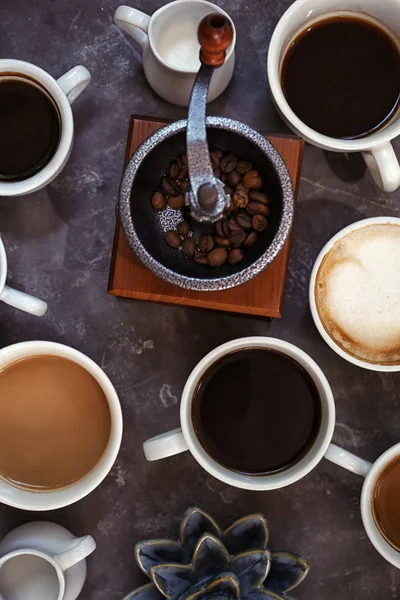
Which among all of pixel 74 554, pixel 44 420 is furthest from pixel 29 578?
pixel 44 420

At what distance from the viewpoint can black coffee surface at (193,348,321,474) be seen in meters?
1.17

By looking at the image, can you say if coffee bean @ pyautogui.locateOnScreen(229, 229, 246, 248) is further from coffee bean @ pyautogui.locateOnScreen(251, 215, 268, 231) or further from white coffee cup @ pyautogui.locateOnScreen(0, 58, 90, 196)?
white coffee cup @ pyautogui.locateOnScreen(0, 58, 90, 196)

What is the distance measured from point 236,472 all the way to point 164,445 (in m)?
0.15

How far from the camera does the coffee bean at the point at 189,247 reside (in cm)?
108

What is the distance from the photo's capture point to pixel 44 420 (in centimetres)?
118

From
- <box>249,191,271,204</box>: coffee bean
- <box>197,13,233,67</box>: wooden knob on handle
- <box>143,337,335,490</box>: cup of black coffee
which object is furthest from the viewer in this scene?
<box>143,337,335,490</box>: cup of black coffee

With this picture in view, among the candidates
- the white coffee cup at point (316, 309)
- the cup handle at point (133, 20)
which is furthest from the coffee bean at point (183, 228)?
the cup handle at point (133, 20)

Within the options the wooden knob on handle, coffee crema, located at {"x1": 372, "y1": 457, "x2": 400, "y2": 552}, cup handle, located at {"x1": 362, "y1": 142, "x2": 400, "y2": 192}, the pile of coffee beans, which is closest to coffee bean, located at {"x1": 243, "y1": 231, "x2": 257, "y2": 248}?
the pile of coffee beans

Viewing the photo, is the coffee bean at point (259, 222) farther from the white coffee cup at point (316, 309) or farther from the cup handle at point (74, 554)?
the cup handle at point (74, 554)

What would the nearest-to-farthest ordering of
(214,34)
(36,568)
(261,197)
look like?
(214,34) < (261,197) < (36,568)

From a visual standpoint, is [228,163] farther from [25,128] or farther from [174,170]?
[25,128]

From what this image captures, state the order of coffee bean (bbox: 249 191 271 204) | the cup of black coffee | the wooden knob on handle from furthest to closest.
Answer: the cup of black coffee
coffee bean (bbox: 249 191 271 204)
the wooden knob on handle

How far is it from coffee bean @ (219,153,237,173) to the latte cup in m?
0.28

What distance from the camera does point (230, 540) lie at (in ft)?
3.91
